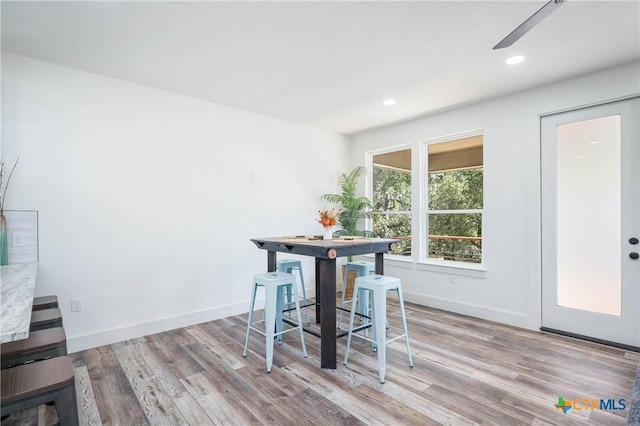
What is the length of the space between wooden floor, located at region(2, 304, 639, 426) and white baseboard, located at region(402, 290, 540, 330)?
0.22 m

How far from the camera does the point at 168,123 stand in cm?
364

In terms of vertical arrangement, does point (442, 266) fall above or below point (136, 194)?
below

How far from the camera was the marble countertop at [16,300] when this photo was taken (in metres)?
1.07

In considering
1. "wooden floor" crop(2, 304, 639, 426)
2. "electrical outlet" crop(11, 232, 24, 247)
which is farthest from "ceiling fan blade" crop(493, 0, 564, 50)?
"electrical outlet" crop(11, 232, 24, 247)

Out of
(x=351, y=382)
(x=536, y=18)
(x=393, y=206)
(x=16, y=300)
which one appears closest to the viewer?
(x=16, y=300)

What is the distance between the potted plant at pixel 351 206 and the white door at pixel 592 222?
2.39 meters

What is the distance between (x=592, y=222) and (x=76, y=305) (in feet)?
16.5

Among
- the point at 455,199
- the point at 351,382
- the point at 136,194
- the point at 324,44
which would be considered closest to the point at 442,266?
the point at 455,199

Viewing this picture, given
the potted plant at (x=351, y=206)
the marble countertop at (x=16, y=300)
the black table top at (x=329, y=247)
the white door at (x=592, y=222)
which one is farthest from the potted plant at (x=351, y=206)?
the marble countertop at (x=16, y=300)

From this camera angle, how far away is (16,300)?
1.50 meters

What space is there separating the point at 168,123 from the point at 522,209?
4.04 m

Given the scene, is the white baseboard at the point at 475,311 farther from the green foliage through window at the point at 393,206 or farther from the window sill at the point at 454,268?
the green foliage through window at the point at 393,206

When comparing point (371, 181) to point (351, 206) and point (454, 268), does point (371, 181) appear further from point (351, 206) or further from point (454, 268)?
point (454, 268)

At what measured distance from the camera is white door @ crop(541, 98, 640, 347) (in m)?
3.01
